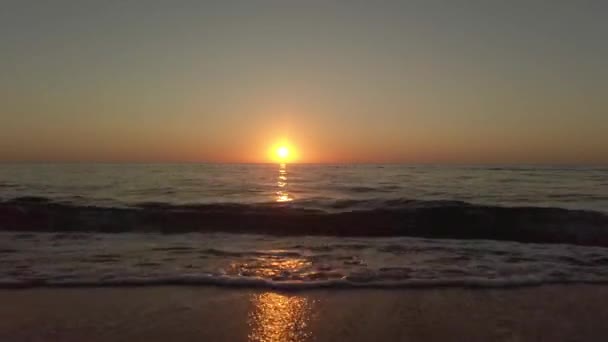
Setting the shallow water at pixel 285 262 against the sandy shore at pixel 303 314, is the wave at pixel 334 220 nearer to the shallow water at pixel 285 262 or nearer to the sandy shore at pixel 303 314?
the shallow water at pixel 285 262

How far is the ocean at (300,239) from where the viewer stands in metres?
6.39

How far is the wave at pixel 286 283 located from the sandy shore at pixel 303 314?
20 centimetres

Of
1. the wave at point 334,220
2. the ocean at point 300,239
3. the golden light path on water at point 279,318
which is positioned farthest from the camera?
the wave at point 334,220

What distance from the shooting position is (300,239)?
1077 cm

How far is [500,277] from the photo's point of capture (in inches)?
252

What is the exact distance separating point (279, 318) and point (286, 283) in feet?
4.37

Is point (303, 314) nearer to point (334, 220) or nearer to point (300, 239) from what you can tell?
point (300, 239)

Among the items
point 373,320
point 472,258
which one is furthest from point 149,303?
point 472,258

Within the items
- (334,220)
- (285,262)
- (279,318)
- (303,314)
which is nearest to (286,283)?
(303,314)

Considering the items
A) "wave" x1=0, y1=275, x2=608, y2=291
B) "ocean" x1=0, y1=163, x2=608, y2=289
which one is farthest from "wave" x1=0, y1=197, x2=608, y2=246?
"wave" x1=0, y1=275, x2=608, y2=291

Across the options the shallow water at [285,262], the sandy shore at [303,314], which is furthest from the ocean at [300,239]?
the sandy shore at [303,314]

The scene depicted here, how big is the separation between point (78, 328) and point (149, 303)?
935 mm

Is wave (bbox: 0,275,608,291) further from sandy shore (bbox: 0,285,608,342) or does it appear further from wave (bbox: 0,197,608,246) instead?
wave (bbox: 0,197,608,246)

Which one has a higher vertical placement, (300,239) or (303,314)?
(303,314)
